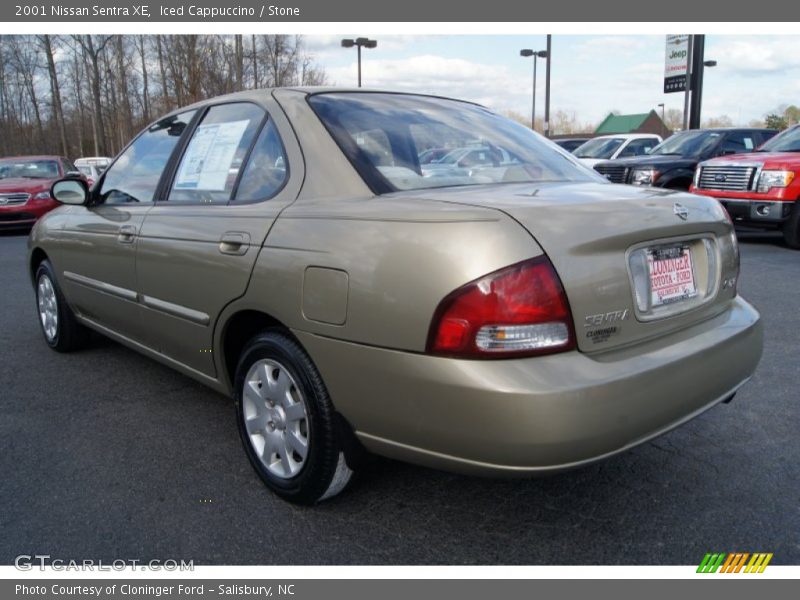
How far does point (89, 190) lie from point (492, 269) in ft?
10.6

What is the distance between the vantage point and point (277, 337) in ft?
8.45

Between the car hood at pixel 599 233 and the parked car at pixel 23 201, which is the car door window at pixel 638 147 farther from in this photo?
the car hood at pixel 599 233

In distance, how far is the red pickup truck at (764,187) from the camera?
905 centimetres

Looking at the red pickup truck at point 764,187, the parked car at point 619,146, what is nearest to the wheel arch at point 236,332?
the red pickup truck at point 764,187

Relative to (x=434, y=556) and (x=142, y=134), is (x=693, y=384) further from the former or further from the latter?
(x=142, y=134)

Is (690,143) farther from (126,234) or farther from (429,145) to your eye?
(126,234)

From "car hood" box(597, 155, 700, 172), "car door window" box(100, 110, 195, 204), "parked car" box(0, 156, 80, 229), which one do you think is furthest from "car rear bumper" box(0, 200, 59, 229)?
"car hood" box(597, 155, 700, 172)

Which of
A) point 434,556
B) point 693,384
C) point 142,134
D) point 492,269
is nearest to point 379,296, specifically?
point 492,269

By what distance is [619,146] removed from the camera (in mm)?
16953

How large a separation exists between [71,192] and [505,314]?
329 cm

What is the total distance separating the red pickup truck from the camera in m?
9.05

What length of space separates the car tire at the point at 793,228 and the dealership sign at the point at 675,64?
15.6 meters

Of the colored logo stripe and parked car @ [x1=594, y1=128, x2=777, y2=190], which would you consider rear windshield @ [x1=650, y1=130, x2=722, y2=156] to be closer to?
parked car @ [x1=594, y1=128, x2=777, y2=190]

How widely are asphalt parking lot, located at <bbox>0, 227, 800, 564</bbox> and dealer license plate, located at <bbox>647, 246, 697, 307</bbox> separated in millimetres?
858
